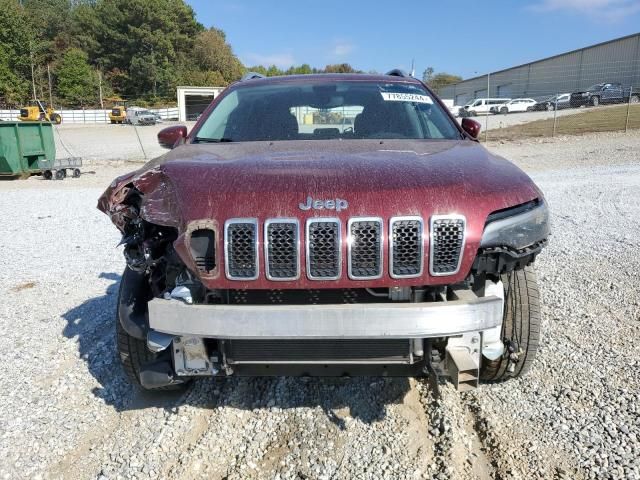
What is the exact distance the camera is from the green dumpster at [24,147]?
48.1ft

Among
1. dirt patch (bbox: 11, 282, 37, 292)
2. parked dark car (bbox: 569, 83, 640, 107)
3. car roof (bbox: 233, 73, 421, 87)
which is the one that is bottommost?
dirt patch (bbox: 11, 282, 37, 292)

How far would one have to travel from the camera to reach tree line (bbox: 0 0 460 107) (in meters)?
69.8

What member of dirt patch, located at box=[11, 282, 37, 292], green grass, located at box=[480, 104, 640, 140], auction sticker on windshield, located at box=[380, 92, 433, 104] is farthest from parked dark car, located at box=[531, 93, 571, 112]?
dirt patch, located at box=[11, 282, 37, 292]

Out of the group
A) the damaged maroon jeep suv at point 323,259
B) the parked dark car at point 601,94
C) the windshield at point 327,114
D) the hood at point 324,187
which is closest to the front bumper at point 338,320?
the damaged maroon jeep suv at point 323,259

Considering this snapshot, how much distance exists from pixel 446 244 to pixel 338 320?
533 mm

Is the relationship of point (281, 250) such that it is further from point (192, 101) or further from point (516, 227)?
point (192, 101)

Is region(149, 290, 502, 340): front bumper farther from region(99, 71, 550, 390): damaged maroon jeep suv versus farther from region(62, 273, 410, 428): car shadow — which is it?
region(62, 273, 410, 428): car shadow

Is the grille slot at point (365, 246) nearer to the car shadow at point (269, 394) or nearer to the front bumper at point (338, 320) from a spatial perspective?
the front bumper at point (338, 320)

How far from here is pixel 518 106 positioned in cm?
3791

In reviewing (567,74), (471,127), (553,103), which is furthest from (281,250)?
(567,74)

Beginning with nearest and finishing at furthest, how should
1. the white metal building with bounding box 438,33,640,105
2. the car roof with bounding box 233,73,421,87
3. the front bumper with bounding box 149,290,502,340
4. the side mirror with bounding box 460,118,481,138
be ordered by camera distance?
the front bumper with bounding box 149,290,502,340 < the side mirror with bounding box 460,118,481,138 < the car roof with bounding box 233,73,421,87 < the white metal building with bounding box 438,33,640,105

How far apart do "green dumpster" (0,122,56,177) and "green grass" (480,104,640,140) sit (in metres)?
15.8

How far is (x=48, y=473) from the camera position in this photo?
2473 mm

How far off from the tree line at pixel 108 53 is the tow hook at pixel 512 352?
231 feet
